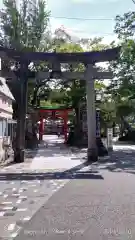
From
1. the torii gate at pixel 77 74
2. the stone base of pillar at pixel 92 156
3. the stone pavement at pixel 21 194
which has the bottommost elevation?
the stone pavement at pixel 21 194

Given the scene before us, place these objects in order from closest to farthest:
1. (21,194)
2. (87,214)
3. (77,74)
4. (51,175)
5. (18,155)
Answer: (87,214)
(21,194)
(51,175)
(18,155)
(77,74)

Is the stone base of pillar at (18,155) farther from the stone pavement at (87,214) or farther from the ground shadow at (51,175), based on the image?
the stone pavement at (87,214)

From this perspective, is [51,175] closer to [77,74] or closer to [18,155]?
[18,155]

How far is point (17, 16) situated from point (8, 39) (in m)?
2.32

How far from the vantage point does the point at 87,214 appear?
7363mm

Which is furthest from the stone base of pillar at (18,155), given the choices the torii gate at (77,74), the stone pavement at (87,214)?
the stone pavement at (87,214)

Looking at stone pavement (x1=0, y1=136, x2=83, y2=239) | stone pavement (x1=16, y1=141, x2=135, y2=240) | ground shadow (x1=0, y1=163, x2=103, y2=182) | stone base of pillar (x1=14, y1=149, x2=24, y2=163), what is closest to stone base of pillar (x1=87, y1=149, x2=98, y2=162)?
→ stone base of pillar (x1=14, y1=149, x2=24, y2=163)

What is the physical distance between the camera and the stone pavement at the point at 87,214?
595cm

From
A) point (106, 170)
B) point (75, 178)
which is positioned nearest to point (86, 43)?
point (106, 170)

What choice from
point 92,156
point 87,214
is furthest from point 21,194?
point 92,156

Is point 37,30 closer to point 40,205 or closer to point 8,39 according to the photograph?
point 8,39

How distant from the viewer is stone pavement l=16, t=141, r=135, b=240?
19.5 feet

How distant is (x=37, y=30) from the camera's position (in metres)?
35.1

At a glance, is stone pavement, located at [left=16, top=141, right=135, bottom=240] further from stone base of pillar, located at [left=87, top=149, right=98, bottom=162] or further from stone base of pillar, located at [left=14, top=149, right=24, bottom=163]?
stone base of pillar, located at [left=14, top=149, right=24, bottom=163]
